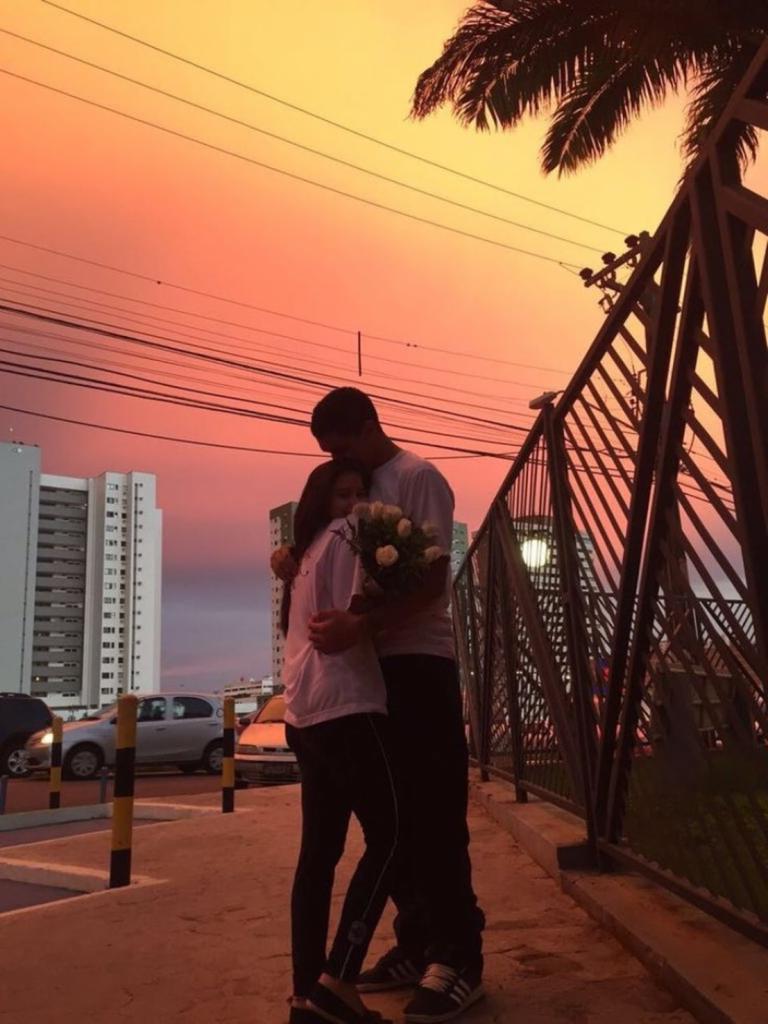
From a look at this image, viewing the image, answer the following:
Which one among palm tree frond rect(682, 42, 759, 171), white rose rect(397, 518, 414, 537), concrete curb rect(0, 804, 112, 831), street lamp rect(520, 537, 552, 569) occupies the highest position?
palm tree frond rect(682, 42, 759, 171)

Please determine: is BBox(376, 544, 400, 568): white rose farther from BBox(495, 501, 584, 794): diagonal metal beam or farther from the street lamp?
the street lamp

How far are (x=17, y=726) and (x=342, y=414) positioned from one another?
16.2m

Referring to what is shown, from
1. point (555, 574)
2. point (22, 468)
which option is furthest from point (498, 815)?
point (22, 468)

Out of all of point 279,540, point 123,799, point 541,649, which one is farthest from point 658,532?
point 279,540

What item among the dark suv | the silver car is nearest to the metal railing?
the silver car

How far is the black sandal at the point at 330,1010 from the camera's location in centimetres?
196

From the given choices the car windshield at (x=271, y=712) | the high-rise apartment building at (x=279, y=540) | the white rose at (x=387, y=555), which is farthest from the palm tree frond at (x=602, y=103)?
the white rose at (x=387, y=555)

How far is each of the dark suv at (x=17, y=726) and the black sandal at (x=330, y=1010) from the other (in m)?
15.2

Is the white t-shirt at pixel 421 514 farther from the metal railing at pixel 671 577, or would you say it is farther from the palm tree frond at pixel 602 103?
the palm tree frond at pixel 602 103

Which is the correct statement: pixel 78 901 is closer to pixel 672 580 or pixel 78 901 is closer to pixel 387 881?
pixel 387 881

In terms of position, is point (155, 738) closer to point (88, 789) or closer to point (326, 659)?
point (88, 789)

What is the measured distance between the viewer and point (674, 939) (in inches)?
92.9

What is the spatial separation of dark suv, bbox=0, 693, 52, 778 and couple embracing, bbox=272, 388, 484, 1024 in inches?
594

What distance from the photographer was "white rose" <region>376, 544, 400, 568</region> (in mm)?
2002
